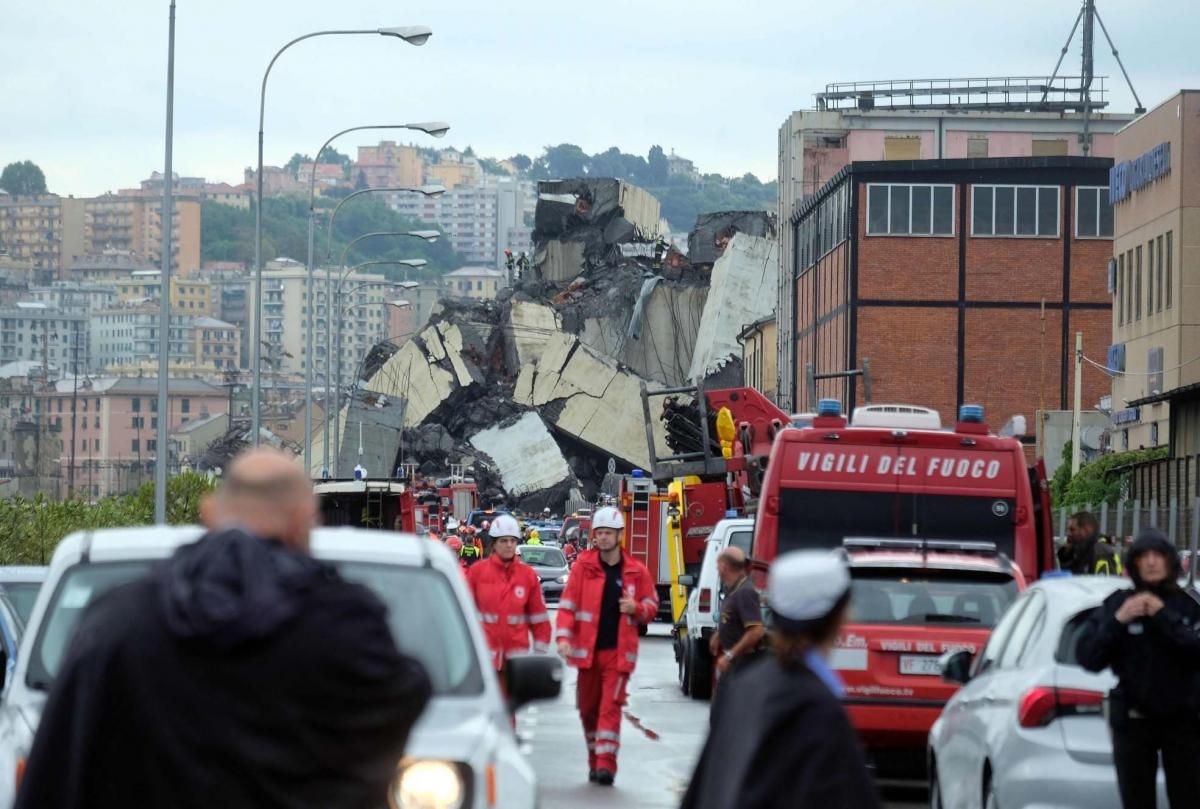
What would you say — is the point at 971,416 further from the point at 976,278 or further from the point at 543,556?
the point at 976,278


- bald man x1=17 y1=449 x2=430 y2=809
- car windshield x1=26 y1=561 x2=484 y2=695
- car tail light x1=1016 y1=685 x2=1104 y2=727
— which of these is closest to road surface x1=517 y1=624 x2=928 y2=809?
car tail light x1=1016 y1=685 x2=1104 y2=727

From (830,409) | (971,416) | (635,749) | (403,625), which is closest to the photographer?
(403,625)

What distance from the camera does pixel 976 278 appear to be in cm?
7781

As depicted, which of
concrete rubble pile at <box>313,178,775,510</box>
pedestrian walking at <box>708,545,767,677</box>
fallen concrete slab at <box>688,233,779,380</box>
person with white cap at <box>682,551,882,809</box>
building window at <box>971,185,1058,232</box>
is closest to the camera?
person with white cap at <box>682,551,882,809</box>

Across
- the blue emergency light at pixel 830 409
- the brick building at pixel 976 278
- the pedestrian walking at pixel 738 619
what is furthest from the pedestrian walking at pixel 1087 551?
the brick building at pixel 976 278

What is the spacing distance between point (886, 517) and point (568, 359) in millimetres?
107774

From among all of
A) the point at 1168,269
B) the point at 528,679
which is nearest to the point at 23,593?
the point at 528,679

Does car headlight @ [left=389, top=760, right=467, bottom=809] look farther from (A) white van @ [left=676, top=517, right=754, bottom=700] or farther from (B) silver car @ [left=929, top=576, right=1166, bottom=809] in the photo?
(A) white van @ [left=676, top=517, right=754, bottom=700]

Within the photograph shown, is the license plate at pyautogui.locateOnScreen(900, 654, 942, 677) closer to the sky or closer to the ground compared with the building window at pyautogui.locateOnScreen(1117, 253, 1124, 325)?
closer to the ground

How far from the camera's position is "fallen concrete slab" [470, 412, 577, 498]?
124 meters

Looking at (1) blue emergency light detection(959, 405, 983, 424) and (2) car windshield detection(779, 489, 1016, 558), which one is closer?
(2) car windshield detection(779, 489, 1016, 558)

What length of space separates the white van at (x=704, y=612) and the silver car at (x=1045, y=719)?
12000mm

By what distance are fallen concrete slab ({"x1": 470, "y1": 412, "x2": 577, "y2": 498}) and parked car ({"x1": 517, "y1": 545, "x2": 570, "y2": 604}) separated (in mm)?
70742

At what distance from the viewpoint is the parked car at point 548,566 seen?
50344mm
